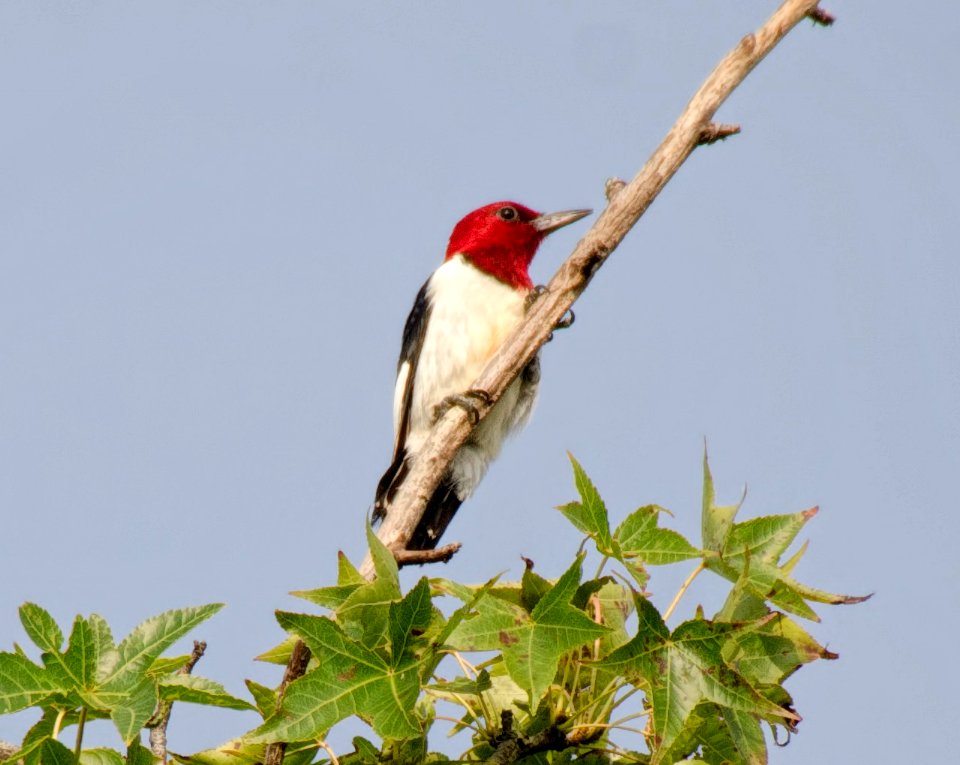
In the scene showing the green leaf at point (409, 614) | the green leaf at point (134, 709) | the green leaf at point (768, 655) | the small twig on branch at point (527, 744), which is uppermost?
the green leaf at point (409, 614)

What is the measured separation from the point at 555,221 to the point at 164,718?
4809 mm

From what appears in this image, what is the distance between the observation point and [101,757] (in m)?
2.84

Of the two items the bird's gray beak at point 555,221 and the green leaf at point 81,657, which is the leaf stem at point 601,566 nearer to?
the green leaf at point 81,657

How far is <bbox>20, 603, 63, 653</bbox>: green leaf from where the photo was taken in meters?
2.60

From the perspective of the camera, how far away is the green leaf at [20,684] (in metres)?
2.57

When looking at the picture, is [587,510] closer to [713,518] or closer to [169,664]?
[713,518]

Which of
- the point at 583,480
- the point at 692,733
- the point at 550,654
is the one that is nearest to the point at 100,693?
the point at 550,654

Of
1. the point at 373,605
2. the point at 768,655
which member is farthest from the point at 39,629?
the point at 768,655

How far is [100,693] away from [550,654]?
962mm

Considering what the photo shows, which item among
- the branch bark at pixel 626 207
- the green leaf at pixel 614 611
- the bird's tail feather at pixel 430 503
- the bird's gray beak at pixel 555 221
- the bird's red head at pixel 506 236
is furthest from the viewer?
the bird's gray beak at pixel 555 221

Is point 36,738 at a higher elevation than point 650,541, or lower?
lower

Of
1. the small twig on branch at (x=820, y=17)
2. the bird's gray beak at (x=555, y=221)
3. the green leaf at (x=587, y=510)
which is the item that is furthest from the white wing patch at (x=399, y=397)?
the green leaf at (x=587, y=510)

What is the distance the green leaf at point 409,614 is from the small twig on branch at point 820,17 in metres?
2.61

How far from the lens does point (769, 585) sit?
2.77m
